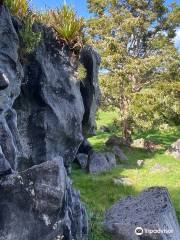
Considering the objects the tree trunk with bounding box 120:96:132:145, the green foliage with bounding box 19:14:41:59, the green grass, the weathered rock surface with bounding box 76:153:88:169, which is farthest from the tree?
the green foliage with bounding box 19:14:41:59

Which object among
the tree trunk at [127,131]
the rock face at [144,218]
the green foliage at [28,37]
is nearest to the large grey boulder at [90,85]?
the green foliage at [28,37]

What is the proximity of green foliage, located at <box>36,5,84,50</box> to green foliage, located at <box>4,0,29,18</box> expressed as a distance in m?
2.05

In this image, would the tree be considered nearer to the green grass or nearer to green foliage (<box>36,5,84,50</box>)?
the green grass

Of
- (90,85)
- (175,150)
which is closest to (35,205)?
(90,85)

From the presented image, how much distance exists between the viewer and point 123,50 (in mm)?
33250

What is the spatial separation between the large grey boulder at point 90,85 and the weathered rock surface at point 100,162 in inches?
78.5

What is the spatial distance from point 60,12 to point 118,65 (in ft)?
51.0

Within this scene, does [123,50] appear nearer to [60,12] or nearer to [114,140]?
[114,140]

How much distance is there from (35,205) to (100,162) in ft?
55.0

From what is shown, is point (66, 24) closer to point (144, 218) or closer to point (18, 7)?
point (18, 7)

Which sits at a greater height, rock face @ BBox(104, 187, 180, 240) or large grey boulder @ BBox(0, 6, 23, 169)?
large grey boulder @ BBox(0, 6, 23, 169)

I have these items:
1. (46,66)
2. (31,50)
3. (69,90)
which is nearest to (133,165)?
(69,90)

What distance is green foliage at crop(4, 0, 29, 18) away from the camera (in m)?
15.3

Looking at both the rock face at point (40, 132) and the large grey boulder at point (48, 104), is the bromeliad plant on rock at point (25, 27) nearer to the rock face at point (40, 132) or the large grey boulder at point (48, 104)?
the rock face at point (40, 132)
